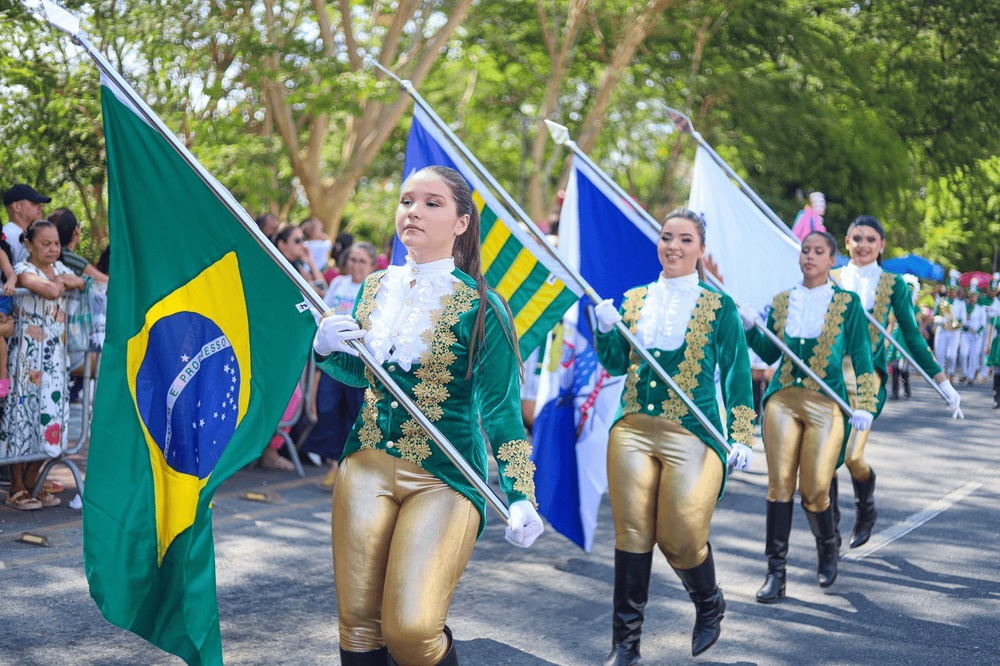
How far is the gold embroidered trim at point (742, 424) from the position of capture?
5246mm

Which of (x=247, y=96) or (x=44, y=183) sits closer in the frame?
(x=44, y=183)

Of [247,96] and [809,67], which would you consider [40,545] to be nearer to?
[247,96]

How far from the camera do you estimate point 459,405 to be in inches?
149

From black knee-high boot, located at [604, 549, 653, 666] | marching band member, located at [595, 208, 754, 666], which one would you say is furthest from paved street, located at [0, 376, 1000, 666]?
marching band member, located at [595, 208, 754, 666]

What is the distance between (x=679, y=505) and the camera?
5082 mm

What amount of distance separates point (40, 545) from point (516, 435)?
3.88 metres

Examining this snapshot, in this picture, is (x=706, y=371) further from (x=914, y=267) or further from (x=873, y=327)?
(x=914, y=267)

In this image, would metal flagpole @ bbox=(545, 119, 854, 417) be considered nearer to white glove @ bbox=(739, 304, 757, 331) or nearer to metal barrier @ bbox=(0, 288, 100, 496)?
white glove @ bbox=(739, 304, 757, 331)

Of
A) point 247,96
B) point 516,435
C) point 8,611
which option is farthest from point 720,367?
point 247,96

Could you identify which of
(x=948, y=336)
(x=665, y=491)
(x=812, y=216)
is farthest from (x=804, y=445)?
(x=948, y=336)

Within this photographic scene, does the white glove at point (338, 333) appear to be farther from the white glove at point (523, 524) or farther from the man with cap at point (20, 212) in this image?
the man with cap at point (20, 212)

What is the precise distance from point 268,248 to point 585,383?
10.7ft

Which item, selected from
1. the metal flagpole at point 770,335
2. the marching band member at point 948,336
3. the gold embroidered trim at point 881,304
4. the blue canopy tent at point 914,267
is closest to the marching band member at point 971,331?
the marching band member at point 948,336

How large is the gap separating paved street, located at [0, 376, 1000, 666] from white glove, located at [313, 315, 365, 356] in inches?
71.3
